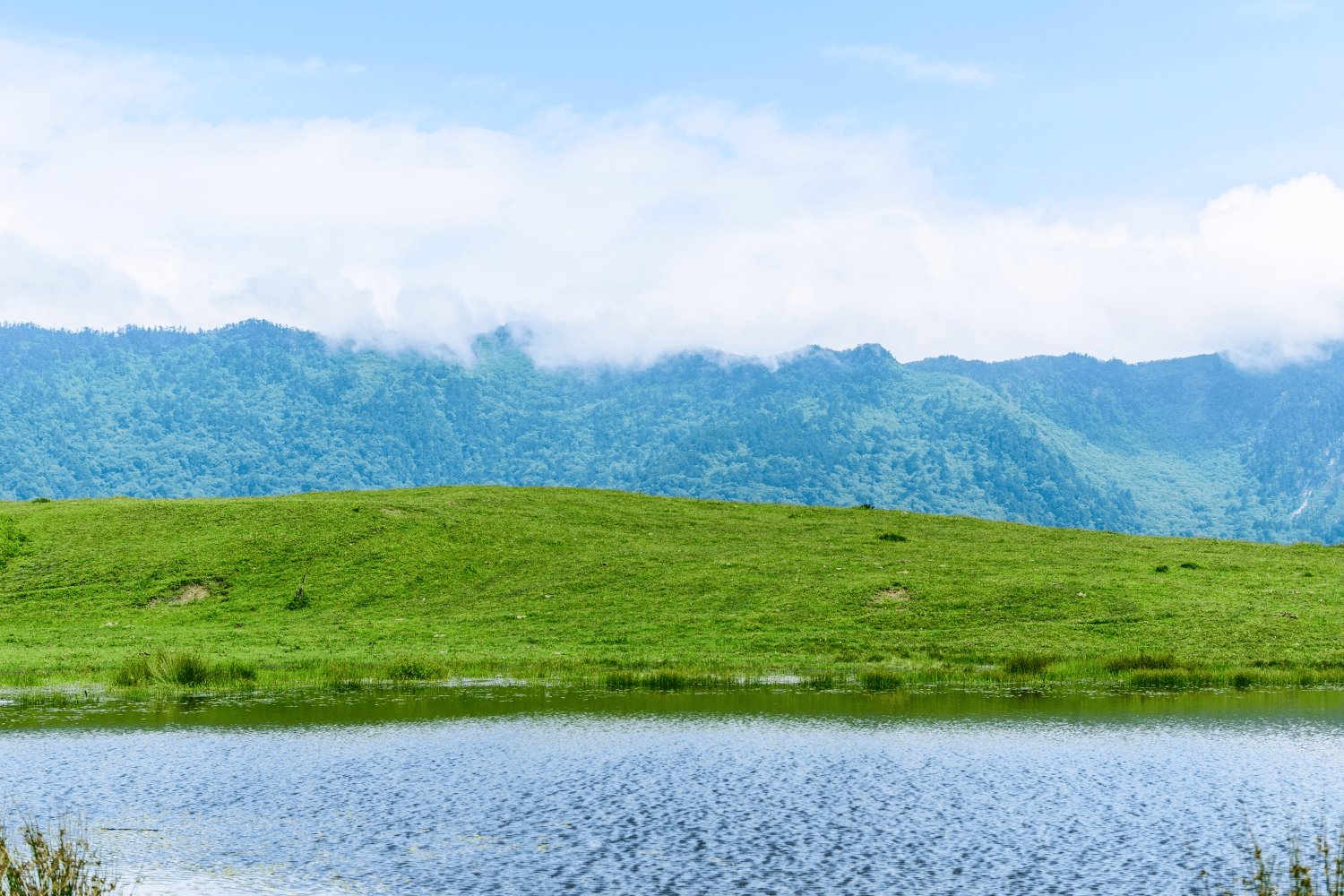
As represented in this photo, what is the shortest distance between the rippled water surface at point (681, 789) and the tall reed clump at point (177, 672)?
13.4 ft

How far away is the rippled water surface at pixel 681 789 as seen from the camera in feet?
60.5

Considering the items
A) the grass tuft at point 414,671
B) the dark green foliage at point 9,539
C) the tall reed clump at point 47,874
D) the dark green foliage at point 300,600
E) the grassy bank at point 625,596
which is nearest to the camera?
the tall reed clump at point 47,874

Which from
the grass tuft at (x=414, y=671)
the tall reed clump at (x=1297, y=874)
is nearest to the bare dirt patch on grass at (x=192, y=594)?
the grass tuft at (x=414, y=671)

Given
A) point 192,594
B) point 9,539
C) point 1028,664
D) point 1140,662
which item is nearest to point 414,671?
point 1028,664

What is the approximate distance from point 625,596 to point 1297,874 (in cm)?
4813

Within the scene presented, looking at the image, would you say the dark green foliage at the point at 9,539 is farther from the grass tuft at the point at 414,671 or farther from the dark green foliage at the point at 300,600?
the grass tuft at the point at 414,671

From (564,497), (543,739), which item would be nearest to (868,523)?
(564,497)

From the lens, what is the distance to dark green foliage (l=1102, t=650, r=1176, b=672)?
1748 inches

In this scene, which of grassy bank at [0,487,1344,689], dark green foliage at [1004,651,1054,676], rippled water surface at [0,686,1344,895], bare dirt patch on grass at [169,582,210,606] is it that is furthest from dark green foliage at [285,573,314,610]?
dark green foliage at [1004,651,1054,676]

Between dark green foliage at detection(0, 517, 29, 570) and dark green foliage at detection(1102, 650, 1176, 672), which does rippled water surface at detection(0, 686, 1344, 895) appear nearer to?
dark green foliage at detection(1102, 650, 1176, 672)

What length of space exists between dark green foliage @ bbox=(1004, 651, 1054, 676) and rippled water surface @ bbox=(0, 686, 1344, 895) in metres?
6.67

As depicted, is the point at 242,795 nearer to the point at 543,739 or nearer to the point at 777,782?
the point at 543,739

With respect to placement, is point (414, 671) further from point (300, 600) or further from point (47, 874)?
point (47, 874)

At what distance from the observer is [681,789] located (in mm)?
24375
